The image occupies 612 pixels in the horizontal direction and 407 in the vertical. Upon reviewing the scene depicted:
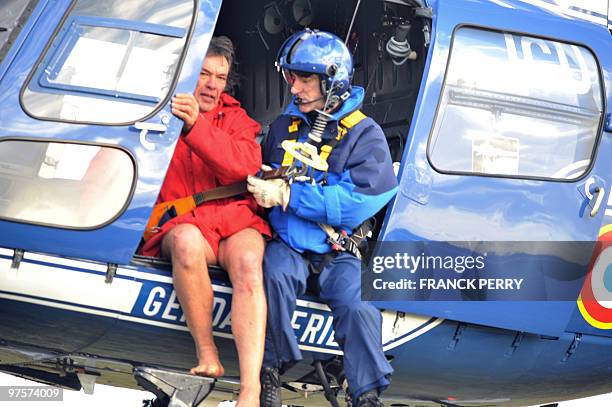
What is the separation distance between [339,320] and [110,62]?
1428 mm

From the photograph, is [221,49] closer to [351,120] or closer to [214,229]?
[351,120]

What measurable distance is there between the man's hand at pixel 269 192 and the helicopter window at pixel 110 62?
1.74 feet

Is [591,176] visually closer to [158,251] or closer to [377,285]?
[377,285]

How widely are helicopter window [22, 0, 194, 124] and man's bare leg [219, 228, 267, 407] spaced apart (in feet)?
2.30

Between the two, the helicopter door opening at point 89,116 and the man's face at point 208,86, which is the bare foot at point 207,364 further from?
the man's face at point 208,86

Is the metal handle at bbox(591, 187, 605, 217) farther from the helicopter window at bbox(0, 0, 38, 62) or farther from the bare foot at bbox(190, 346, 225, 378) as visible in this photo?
the helicopter window at bbox(0, 0, 38, 62)

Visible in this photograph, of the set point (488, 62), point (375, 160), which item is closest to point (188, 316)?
point (375, 160)

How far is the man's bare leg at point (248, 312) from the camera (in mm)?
4840

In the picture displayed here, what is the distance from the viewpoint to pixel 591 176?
5730mm

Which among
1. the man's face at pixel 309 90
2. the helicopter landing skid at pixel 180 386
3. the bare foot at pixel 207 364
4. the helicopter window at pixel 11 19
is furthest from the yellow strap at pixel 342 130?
the helicopter window at pixel 11 19

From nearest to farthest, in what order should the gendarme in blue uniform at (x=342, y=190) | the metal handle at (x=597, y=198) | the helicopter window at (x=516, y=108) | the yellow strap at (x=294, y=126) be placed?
the gendarme in blue uniform at (x=342, y=190)
the yellow strap at (x=294, y=126)
the helicopter window at (x=516, y=108)
the metal handle at (x=597, y=198)

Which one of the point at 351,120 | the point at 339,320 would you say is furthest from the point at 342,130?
the point at 339,320

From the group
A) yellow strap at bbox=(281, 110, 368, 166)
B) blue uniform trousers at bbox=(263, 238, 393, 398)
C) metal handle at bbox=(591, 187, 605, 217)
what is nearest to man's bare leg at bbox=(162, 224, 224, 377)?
blue uniform trousers at bbox=(263, 238, 393, 398)

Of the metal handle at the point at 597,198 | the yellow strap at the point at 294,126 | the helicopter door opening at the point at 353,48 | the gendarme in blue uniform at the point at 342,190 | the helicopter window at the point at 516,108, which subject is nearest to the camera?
the gendarme in blue uniform at the point at 342,190
